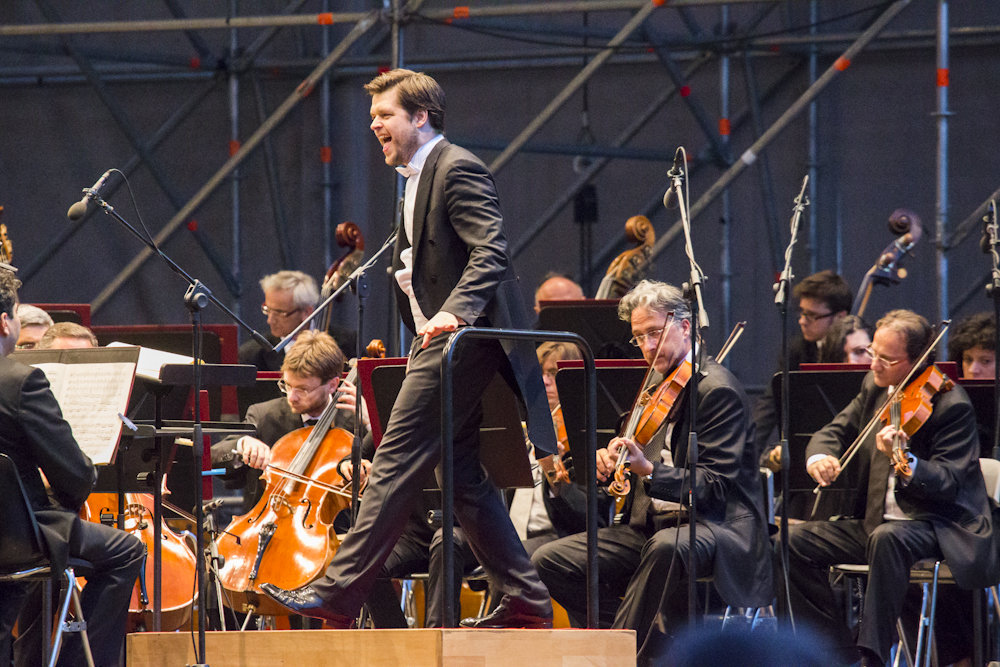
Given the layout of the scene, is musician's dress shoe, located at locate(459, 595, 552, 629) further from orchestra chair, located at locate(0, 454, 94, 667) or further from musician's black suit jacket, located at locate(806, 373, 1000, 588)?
musician's black suit jacket, located at locate(806, 373, 1000, 588)

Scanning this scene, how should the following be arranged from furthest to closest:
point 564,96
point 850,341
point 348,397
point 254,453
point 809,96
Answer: point 564,96 < point 809,96 < point 850,341 < point 348,397 < point 254,453

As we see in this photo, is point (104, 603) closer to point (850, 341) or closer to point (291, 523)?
point (291, 523)

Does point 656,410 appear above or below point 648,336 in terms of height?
below

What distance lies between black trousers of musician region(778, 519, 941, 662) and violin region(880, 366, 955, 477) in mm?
243

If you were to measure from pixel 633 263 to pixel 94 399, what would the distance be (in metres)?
2.91

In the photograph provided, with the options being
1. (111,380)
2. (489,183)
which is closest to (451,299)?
(489,183)

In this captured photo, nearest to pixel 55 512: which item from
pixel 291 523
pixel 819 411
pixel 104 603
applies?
pixel 104 603

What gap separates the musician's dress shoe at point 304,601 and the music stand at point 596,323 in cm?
223

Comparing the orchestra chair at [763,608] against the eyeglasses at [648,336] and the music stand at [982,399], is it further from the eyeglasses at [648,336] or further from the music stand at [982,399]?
the music stand at [982,399]

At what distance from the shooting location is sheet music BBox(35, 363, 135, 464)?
413 centimetres

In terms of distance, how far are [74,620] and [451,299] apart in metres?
1.87

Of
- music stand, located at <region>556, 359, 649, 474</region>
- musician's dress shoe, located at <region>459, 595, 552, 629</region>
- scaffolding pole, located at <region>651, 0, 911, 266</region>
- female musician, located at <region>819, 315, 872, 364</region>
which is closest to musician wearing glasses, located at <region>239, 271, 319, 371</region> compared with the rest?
scaffolding pole, located at <region>651, 0, 911, 266</region>

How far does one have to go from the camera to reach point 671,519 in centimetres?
496

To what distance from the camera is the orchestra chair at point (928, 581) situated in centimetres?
480
